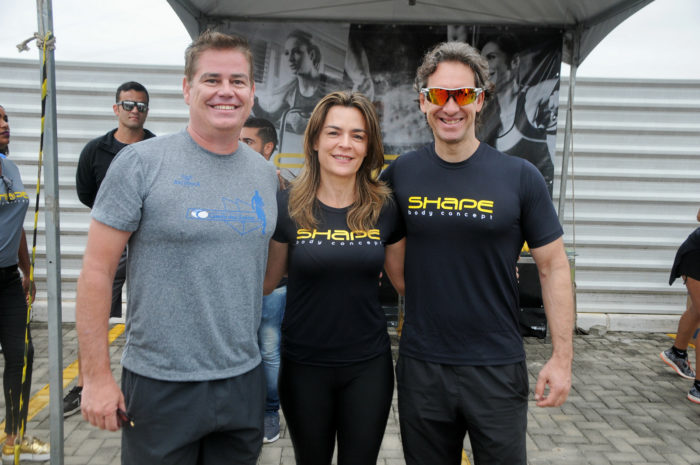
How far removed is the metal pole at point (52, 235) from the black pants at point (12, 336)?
817 millimetres

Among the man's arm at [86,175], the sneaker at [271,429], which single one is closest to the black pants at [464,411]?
the sneaker at [271,429]

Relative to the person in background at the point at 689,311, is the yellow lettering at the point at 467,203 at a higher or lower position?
higher

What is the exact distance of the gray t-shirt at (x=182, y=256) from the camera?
1672 millimetres

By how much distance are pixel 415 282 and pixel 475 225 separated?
330 mm

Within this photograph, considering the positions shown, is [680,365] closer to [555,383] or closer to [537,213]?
[555,383]

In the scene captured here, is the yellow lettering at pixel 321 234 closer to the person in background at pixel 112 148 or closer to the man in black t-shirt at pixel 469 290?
the man in black t-shirt at pixel 469 290

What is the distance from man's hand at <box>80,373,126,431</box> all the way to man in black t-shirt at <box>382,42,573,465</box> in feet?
3.50

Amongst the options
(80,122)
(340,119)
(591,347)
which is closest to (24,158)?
(80,122)

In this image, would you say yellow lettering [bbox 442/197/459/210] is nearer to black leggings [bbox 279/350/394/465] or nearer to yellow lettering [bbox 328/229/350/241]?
yellow lettering [bbox 328/229/350/241]

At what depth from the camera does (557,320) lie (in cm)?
209

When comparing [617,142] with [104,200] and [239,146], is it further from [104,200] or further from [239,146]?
[104,200]

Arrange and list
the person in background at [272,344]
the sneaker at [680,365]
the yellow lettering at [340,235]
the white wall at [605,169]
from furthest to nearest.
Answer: the white wall at [605,169], the sneaker at [680,365], the person in background at [272,344], the yellow lettering at [340,235]

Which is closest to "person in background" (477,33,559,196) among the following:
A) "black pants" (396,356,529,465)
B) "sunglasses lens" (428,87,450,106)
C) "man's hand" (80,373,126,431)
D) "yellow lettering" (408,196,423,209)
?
"sunglasses lens" (428,87,450,106)

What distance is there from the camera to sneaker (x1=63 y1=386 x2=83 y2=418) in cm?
379
